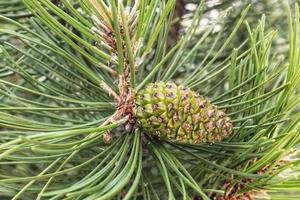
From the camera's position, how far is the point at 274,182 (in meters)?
0.52

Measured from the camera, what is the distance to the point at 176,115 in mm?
534

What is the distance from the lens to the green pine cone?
534mm

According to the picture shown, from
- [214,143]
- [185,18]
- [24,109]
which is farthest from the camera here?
[185,18]

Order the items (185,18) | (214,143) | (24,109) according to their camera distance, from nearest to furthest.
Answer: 1. (24,109)
2. (214,143)
3. (185,18)

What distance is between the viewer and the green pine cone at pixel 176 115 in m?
0.53

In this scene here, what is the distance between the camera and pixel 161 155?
0.56m

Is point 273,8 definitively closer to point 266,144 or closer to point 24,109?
point 266,144

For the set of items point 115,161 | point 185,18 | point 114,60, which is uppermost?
point 185,18

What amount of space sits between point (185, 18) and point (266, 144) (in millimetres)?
599

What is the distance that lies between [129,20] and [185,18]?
0.53m

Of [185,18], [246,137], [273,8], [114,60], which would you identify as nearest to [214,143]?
[246,137]

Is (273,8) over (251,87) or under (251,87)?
over

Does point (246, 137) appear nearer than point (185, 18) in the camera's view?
Yes

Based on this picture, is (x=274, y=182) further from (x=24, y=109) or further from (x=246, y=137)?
(x=24, y=109)
